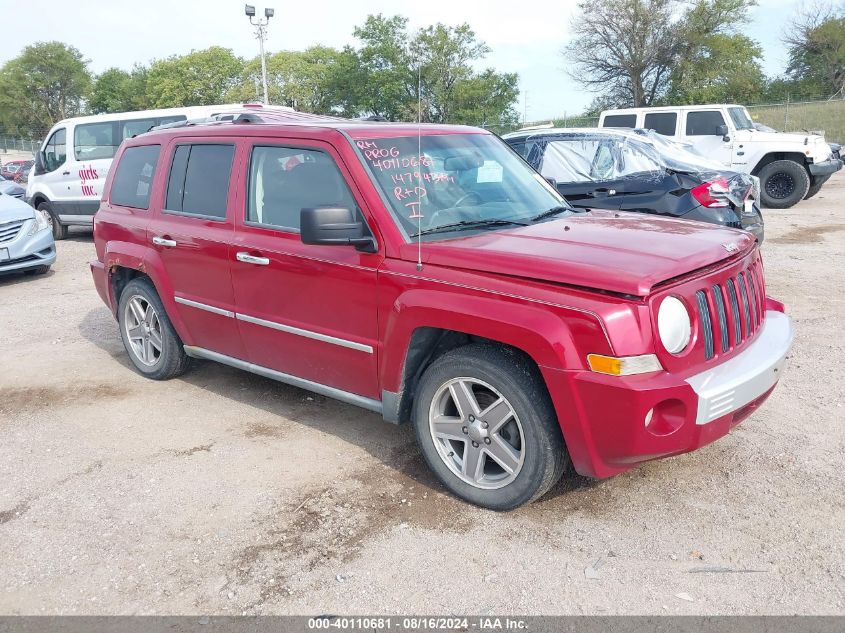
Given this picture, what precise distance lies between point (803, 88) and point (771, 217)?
3740 centimetres

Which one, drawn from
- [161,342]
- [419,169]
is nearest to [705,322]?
[419,169]

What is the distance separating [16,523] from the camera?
3590 mm

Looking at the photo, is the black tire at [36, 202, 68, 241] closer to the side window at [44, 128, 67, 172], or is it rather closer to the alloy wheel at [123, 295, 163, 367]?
the side window at [44, 128, 67, 172]

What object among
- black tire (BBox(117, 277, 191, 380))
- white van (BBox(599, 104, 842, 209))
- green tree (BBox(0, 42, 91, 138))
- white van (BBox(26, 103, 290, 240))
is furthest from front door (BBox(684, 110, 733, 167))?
green tree (BBox(0, 42, 91, 138))

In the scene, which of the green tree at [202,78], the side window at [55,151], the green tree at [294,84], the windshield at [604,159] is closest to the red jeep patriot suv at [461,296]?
the windshield at [604,159]

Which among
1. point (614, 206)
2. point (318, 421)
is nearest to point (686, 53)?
point (614, 206)

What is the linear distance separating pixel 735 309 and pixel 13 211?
31.5 feet

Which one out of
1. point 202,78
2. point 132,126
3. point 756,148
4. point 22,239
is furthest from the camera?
point 202,78

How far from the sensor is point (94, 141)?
43.2ft

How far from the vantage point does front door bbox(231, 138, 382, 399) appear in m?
3.82

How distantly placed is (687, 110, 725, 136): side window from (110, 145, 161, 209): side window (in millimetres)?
12774

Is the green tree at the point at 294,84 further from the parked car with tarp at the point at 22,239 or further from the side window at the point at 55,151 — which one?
the parked car with tarp at the point at 22,239

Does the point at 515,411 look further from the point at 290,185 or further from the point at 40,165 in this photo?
the point at 40,165

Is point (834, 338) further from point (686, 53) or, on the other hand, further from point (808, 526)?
point (686, 53)
